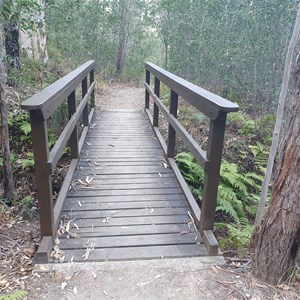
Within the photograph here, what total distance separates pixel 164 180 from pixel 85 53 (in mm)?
9266

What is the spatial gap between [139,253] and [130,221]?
0.50m

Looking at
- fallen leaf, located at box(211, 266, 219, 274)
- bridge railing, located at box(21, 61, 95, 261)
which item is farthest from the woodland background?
bridge railing, located at box(21, 61, 95, 261)

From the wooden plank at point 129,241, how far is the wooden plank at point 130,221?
0.63 feet

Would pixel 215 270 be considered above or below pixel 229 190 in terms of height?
above

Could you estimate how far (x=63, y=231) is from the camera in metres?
2.67

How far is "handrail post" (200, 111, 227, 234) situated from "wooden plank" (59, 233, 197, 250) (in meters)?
0.19

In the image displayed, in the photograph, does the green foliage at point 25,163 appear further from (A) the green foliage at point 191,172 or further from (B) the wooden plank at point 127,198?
(A) the green foliage at point 191,172

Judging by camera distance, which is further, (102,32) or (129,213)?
(102,32)

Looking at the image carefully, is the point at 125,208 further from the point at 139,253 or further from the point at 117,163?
the point at 117,163

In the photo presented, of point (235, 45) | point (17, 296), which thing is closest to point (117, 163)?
point (17, 296)

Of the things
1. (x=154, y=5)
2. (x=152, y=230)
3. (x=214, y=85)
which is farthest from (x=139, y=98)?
(x=152, y=230)

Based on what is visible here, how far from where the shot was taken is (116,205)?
3178mm

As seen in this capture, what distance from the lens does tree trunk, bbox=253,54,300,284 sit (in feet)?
5.96

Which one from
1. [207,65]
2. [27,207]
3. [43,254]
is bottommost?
[27,207]
